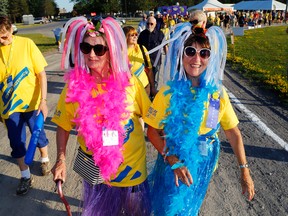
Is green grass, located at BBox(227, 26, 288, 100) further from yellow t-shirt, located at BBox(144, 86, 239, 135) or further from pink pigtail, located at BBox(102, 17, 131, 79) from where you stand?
pink pigtail, located at BBox(102, 17, 131, 79)

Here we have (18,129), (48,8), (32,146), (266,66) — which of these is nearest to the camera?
(32,146)

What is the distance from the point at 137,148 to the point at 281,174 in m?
2.13

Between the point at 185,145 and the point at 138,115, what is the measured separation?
407 mm

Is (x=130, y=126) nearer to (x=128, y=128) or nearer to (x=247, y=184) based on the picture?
(x=128, y=128)

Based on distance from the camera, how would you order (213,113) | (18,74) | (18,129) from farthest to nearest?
(18,129) < (18,74) < (213,113)

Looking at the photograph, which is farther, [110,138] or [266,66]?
[266,66]

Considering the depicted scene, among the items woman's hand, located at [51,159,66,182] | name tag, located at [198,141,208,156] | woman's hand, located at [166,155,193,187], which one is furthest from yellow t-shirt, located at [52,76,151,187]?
name tag, located at [198,141,208,156]

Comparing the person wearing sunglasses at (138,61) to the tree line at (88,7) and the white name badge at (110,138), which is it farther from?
the tree line at (88,7)

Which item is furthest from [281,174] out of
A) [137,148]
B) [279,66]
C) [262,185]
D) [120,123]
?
[279,66]

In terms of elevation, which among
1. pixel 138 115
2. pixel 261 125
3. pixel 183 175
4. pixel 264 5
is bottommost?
pixel 261 125

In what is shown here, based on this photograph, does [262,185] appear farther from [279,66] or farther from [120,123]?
[279,66]

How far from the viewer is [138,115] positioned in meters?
2.00

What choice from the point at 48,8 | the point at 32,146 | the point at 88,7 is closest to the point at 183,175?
the point at 32,146

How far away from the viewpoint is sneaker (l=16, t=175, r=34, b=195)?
10.1 feet
